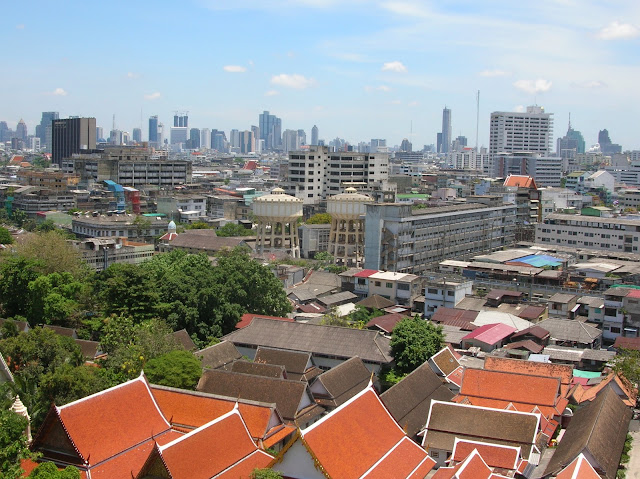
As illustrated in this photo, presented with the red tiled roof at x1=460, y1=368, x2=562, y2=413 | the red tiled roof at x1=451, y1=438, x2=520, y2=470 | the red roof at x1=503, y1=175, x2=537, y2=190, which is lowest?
the red tiled roof at x1=451, y1=438, x2=520, y2=470

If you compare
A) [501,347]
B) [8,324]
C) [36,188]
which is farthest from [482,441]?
[36,188]

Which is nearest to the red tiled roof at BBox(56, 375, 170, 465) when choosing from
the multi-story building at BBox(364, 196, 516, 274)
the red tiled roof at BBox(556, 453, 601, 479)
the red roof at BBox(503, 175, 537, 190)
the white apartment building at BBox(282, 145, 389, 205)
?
A: the red tiled roof at BBox(556, 453, 601, 479)

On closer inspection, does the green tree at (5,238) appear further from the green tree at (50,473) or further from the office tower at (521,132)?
the office tower at (521,132)

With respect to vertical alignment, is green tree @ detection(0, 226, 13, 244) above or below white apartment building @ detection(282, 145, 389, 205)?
below

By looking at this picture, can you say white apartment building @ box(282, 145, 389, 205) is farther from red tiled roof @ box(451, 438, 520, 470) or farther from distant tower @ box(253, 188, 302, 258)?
red tiled roof @ box(451, 438, 520, 470)

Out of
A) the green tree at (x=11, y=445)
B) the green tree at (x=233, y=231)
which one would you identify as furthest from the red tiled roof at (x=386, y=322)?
the green tree at (x=233, y=231)

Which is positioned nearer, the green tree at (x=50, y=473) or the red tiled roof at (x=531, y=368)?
the green tree at (x=50, y=473)
